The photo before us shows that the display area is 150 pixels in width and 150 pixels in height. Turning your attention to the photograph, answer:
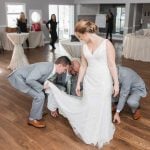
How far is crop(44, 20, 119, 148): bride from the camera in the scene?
2.13 metres

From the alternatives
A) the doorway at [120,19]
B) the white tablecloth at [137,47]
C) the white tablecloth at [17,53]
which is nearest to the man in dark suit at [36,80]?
the white tablecloth at [17,53]

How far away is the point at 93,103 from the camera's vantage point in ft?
7.84

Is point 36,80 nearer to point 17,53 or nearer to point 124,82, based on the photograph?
point 124,82

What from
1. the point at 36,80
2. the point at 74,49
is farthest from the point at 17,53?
the point at 36,80

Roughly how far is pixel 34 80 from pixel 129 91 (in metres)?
1.29

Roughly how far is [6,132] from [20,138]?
0.80 ft

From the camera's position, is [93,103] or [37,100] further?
[37,100]

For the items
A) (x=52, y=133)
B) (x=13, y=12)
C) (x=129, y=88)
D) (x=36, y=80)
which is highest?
(x=13, y=12)

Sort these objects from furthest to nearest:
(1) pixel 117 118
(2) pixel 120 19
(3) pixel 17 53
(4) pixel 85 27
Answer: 1. (2) pixel 120 19
2. (3) pixel 17 53
3. (1) pixel 117 118
4. (4) pixel 85 27

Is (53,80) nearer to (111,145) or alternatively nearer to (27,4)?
(111,145)

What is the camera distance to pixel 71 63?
287cm

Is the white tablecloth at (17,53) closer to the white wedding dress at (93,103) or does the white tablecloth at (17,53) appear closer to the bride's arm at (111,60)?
the white wedding dress at (93,103)

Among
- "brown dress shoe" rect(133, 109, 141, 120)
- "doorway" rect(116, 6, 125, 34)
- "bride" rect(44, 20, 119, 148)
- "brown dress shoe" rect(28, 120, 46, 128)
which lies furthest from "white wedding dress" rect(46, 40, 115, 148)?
"doorway" rect(116, 6, 125, 34)

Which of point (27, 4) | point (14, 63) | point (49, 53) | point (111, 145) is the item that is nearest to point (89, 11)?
point (27, 4)
